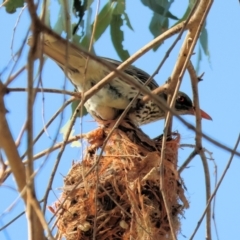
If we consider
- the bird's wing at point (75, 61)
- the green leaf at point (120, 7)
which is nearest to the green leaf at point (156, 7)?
the green leaf at point (120, 7)

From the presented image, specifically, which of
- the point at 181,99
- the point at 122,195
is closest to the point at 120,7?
the point at 122,195

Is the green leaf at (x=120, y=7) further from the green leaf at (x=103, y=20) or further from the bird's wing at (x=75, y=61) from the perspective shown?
the bird's wing at (x=75, y=61)

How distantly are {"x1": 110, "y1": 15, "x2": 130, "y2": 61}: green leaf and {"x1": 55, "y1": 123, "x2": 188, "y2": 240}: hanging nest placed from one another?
559 mm

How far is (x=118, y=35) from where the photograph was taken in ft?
10.3

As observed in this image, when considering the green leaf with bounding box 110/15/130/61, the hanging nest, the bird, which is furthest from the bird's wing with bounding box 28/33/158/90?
the hanging nest

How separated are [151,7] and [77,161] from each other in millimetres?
1256

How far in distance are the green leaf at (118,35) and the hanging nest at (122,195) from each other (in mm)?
559

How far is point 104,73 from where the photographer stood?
397cm

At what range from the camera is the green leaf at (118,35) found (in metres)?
3.13

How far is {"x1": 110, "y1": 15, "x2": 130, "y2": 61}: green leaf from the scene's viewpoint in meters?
3.13

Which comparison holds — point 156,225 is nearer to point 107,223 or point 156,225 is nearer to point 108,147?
point 107,223

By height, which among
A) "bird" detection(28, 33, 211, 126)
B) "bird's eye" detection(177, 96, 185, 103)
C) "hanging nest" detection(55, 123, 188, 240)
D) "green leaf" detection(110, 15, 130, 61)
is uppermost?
"bird's eye" detection(177, 96, 185, 103)

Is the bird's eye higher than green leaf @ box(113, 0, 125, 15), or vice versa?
the bird's eye

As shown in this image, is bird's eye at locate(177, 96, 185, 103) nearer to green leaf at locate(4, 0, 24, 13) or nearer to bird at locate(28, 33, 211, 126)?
bird at locate(28, 33, 211, 126)
